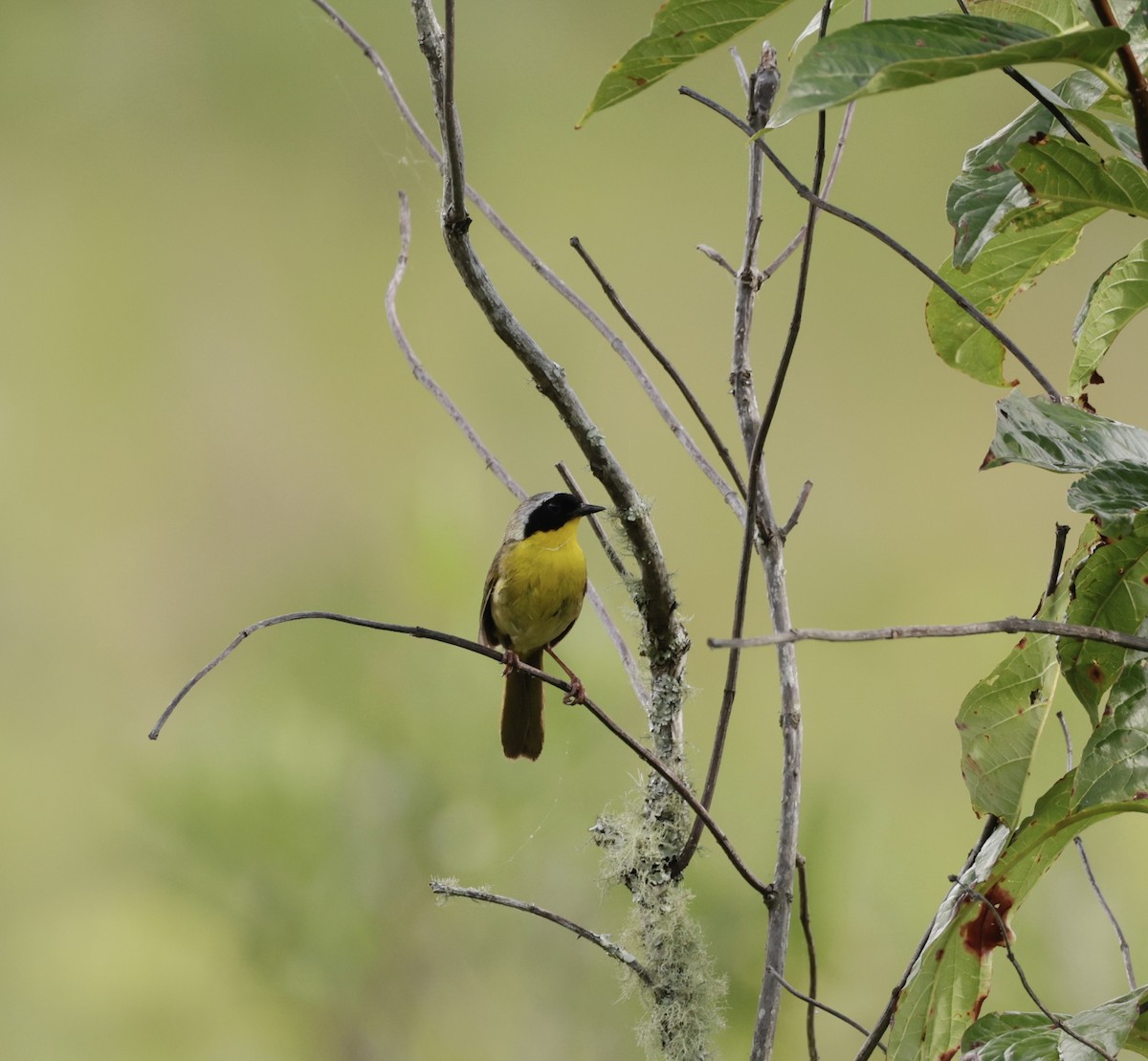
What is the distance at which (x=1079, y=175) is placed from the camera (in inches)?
25.0

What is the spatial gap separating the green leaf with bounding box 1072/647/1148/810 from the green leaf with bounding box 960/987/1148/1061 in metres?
0.12

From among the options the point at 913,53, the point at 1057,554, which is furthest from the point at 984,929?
the point at 913,53

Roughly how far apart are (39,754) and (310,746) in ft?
8.36

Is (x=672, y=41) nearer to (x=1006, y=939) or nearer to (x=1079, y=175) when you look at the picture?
(x=1079, y=175)

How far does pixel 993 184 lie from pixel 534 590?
1.16 meters

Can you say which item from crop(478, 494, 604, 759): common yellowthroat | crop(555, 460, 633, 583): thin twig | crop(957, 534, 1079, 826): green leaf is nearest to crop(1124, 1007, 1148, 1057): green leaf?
crop(957, 534, 1079, 826): green leaf

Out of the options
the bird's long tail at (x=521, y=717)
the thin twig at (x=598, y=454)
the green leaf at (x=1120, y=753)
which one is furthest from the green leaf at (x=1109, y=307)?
the bird's long tail at (x=521, y=717)

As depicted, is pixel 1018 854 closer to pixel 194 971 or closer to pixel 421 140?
pixel 421 140

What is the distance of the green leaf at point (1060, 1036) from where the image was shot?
2.02 feet

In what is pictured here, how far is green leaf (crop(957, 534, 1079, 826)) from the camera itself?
696 millimetres

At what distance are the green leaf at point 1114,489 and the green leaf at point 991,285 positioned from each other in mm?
192

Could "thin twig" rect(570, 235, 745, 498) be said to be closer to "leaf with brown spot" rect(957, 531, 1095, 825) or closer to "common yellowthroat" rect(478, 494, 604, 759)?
"leaf with brown spot" rect(957, 531, 1095, 825)

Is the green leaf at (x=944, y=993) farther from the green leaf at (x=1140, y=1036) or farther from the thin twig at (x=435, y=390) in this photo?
the thin twig at (x=435, y=390)

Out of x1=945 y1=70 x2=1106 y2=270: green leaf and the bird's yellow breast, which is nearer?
x1=945 y1=70 x2=1106 y2=270: green leaf
